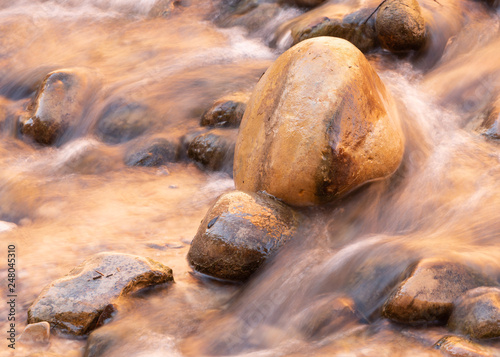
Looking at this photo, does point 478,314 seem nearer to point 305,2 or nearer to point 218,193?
point 218,193

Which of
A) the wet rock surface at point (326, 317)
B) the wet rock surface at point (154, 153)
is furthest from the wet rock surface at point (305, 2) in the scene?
the wet rock surface at point (326, 317)

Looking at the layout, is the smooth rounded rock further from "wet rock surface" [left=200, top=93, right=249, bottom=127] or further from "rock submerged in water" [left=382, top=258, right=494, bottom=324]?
"wet rock surface" [left=200, top=93, right=249, bottom=127]

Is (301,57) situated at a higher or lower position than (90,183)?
higher

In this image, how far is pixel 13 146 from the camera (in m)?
6.25

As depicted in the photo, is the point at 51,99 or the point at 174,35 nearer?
the point at 51,99

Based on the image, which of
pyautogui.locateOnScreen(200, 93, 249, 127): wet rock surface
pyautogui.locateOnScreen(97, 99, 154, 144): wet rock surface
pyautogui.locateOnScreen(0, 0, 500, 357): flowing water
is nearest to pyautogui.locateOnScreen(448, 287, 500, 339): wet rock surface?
pyautogui.locateOnScreen(0, 0, 500, 357): flowing water

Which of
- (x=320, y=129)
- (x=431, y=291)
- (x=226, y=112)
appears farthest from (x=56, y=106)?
(x=431, y=291)

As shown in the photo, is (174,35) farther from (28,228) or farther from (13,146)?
(28,228)

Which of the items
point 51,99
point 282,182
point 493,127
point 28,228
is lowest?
point 28,228

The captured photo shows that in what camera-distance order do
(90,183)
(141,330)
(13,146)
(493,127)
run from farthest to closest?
1. (13,146)
2. (90,183)
3. (493,127)
4. (141,330)

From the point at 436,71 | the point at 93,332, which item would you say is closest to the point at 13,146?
the point at 93,332

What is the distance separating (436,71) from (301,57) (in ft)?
7.83

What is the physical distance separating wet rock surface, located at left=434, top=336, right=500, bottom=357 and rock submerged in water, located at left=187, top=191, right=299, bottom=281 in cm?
134

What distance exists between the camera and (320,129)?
3.89 m
